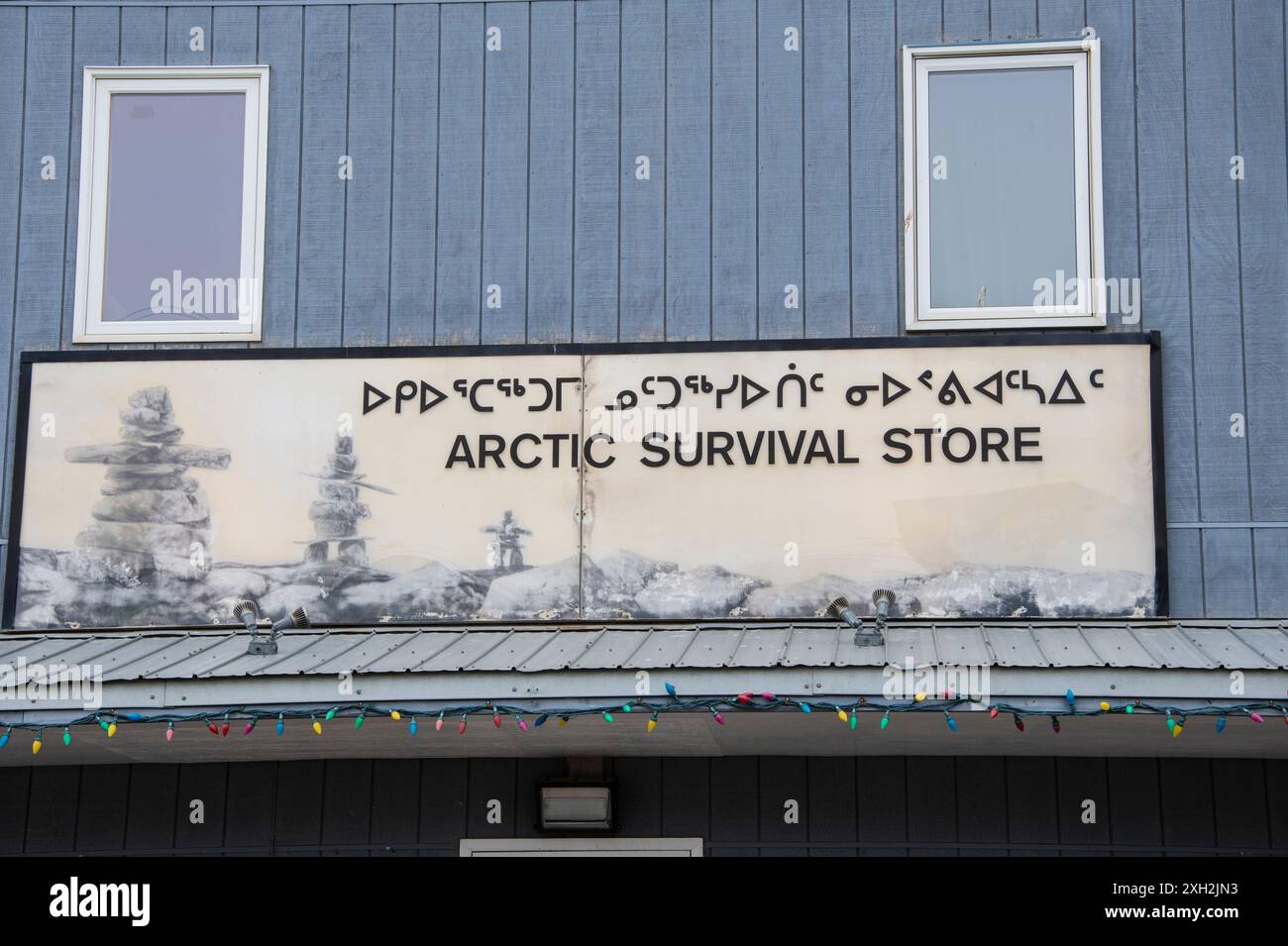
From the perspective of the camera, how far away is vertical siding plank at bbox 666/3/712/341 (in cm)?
885

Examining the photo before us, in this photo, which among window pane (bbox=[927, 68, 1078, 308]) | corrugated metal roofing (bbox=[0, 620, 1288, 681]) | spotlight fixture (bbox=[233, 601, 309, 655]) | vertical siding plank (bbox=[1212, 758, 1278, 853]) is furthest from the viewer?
window pane (bbox=[927, 68, 1078, 308])

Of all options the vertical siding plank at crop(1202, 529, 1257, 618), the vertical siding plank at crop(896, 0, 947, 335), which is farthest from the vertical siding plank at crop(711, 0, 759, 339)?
the vertical siding plank at crop(1202, 529, 1257, 618)

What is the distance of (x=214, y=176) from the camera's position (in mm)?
9281

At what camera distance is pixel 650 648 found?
762 centimetres

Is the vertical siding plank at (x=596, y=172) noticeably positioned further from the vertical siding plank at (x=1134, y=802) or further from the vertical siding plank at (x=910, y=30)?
the vertical siding plank at (x=1134, y=802)

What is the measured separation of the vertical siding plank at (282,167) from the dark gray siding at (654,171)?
0.05 feet

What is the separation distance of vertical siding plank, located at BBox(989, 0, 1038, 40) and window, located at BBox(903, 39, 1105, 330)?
3.5 inches

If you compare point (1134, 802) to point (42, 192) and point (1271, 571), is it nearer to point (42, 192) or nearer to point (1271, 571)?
point (1271, 571)

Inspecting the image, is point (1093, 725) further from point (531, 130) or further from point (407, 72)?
point (407, 72)

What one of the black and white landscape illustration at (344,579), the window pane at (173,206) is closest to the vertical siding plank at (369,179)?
the window pane at (173,206)

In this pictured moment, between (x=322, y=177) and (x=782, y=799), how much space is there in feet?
14.2

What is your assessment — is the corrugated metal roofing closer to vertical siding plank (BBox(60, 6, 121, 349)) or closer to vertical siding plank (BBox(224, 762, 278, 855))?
vertical siding plank (BBox(224, 762, 278, 855))

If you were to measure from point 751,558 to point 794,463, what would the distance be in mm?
562

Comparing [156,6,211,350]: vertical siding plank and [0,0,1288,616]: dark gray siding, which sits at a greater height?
[156,6,211,350]: vertical siding plank
